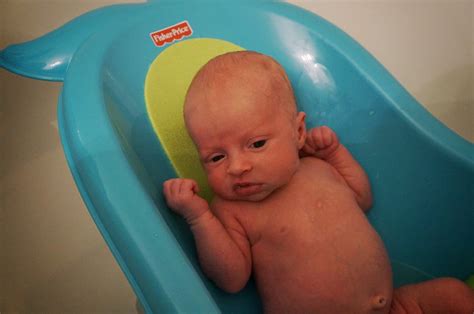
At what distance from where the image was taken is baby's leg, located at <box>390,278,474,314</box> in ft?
2.26

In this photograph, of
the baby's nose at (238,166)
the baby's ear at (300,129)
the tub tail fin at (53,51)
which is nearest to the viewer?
the baby's nose at (238,166)

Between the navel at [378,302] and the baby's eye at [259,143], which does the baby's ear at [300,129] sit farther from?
the navel at [378,302]

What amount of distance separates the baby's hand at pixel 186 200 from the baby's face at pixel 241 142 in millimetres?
35

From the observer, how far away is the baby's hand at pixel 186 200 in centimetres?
68

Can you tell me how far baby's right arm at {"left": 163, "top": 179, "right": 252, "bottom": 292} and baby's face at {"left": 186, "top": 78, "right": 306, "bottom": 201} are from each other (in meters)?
0.04

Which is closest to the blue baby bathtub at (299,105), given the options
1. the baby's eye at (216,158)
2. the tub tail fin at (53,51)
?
the tub tail fin at (53,51)

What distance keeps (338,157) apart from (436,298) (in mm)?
292

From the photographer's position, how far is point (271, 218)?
0.71 metres

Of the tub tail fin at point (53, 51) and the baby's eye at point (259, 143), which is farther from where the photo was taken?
the tub tail fin at point (53, 51)

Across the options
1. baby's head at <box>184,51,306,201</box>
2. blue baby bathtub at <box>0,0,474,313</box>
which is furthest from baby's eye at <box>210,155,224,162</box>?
blue baby bathtub at <box>0,0,474,313</box>

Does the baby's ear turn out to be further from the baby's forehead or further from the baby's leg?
the baby's leg

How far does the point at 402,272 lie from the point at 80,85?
27.0 inches

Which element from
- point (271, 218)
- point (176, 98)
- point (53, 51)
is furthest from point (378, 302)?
point (53, 51)

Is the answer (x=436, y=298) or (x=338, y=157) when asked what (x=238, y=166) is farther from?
(x=436, y=298)
